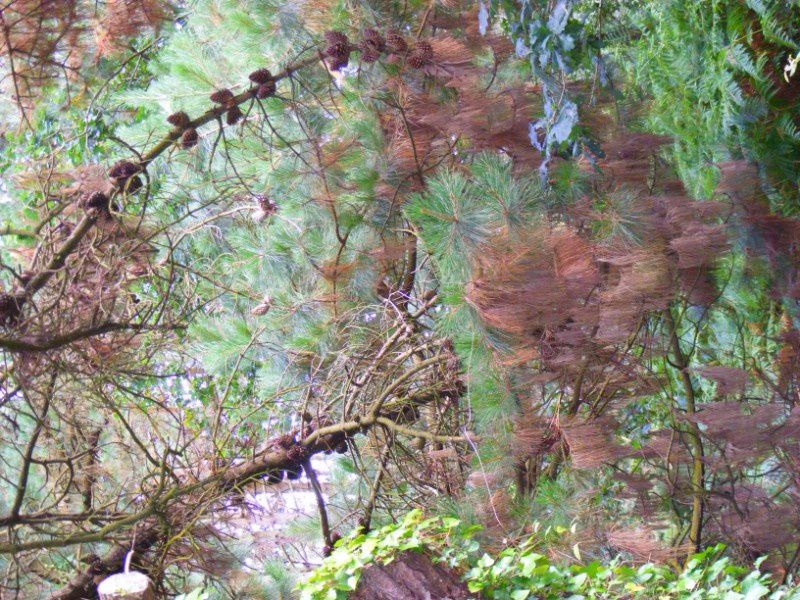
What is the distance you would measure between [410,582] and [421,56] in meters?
1.28

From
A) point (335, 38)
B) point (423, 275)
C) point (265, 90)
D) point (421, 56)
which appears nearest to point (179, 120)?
point (265, 90)

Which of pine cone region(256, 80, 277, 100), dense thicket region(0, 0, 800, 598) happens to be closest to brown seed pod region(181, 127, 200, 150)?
dense thicket region(0, 0, 800, 598)

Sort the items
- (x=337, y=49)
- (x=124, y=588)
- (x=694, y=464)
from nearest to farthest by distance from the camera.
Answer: (x=124, y=588)
(x=337, y=49)
(x=694, y=464)

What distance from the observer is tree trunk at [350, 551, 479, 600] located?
169cm

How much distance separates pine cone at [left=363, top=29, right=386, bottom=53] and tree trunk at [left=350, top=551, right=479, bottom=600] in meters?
1.21

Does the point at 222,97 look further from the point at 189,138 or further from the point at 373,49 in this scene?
the point at 373,49

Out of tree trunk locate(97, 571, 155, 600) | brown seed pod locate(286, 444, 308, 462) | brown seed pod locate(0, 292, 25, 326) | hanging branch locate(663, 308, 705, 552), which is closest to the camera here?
tree trunk locate(97, 571, 155, 600)

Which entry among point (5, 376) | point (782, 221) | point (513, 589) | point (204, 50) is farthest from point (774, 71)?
point (5, 376)

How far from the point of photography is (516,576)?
1.74 metres

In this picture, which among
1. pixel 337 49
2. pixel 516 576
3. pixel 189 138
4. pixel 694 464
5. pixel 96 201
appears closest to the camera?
pixel 516 576

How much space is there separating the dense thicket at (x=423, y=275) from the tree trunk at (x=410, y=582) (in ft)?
1.09

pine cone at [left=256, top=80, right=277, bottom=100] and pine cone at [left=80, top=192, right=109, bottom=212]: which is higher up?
pine cone at [left=256, top=80, right=277, bottom=100]

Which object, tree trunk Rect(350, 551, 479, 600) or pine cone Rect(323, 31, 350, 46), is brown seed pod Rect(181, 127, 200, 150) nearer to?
pine cone Rect(323, 31, 350, 46)

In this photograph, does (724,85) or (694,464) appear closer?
(724,85)
